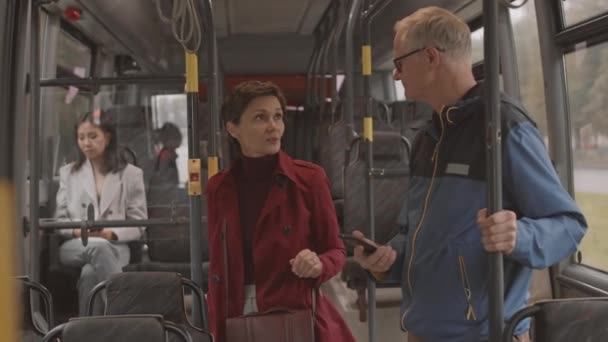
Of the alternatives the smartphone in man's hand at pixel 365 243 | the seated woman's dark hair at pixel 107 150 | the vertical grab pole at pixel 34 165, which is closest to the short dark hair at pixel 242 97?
the smartphone in man's hand at pixel 365 243

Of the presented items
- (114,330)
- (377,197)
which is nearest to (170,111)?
A: (377,197)

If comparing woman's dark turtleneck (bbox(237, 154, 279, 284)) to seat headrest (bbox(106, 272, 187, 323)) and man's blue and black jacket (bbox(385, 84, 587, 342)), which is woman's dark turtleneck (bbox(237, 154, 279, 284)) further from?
man's blue and black jacket (bbox(385, 84, 587, 342))

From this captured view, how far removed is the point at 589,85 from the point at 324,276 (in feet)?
7.10

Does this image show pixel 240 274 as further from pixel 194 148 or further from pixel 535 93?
pixel 535 93

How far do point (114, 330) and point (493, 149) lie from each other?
1113mm

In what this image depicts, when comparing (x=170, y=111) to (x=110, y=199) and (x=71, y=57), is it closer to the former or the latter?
(x=71, y=57)

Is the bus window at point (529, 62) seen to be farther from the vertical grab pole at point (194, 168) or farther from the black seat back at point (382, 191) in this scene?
the vertical grab pole at point (194, 168)

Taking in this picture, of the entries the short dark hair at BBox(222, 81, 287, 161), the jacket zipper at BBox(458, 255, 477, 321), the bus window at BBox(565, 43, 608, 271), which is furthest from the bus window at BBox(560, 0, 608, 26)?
the jacket zipper at BBox(458, 255, 477, 321)

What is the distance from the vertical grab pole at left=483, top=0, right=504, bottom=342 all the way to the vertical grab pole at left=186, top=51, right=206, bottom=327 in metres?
1.48

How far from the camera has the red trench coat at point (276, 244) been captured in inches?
90.9

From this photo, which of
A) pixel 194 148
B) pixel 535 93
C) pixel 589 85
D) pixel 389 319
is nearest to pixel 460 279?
pixel 194 148

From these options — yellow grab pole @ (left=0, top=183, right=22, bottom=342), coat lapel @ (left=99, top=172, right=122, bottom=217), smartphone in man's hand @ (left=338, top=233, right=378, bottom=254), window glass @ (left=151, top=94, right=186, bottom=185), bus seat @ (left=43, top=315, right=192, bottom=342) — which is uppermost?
window glass @ (left=151, top=94, right=186, bottom=185)

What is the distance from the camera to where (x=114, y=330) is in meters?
1.89

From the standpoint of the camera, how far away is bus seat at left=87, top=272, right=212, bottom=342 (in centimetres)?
268
